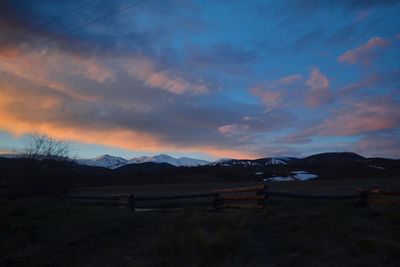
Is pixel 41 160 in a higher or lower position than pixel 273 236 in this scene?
higher

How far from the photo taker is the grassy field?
32.3ft

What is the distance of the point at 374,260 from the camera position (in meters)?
9.16

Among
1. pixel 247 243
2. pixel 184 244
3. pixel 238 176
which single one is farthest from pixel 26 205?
pixel 238 176

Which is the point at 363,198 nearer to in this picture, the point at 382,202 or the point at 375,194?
the point at 375,194

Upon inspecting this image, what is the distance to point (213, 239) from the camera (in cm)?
1052

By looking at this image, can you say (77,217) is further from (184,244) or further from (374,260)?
(374,260)

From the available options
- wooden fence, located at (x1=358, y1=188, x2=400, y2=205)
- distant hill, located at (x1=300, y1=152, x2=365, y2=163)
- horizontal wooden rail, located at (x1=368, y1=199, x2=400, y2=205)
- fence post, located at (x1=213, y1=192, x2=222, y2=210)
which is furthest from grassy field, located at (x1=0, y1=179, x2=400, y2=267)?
distant hill, located at (x1=300, y1=152, x2=365, y2=163)

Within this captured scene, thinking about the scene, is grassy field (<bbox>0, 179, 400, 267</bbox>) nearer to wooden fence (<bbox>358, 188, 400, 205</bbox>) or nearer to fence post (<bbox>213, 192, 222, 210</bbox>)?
wooden fence (<bbox>358, 188, 400, 205</bbox>)

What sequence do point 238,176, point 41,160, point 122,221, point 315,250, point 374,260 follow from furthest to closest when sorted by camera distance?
point 238,176
point 41,160
point 122,221
point 315,250
point 374,260

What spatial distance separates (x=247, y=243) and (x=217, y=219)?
77.8 inches

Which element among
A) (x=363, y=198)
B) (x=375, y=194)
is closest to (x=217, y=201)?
(x=363, y=198)

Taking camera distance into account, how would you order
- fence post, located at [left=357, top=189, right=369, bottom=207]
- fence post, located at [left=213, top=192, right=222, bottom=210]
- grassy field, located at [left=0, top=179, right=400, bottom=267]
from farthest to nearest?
1. fence post, located at [left=213, top=192, right=222, bottom=210]
2. fence post, located at [left=357, top=189, right=369, bottom=207]
3. grassy field, located at [left=0, top=179, right=400, bottom=267]

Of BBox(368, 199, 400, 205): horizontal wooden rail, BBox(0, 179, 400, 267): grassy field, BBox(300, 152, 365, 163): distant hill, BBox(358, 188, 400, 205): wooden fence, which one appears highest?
BBox(300, 152, 365, 163): distant hill

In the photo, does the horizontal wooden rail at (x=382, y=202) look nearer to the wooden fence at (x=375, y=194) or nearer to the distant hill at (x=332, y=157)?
the wooden fence at (x=375, y=194)
